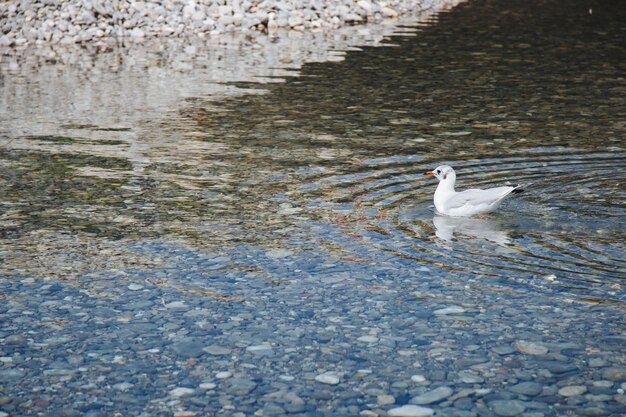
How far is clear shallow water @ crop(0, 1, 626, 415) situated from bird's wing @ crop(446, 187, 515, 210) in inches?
9.1

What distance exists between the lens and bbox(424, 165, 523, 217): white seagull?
10602 mm

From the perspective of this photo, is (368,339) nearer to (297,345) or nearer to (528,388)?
(297,345)

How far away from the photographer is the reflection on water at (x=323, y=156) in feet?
32.7

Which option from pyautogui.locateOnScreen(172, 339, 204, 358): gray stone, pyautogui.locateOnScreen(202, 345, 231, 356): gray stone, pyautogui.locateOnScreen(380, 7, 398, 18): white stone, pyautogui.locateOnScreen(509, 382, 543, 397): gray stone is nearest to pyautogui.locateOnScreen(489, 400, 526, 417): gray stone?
pyautogui.locateOnScreen(509, 382, 543, 397): gray stone

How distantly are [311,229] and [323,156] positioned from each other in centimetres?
345

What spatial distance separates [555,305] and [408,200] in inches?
139

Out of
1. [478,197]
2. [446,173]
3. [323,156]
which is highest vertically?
[446,173]

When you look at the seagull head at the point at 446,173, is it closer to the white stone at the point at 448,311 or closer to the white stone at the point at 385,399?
the white stone at the point at 448,311

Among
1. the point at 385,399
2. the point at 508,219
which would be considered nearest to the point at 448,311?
the point at 385,399

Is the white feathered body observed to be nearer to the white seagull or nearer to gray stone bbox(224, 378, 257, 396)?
the white seagull

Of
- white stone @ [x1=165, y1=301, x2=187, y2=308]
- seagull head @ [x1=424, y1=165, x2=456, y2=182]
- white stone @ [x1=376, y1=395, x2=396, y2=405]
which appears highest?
seagull head @ [x1=424, y1=165, x2=456, y2=182]

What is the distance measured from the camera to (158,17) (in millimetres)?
26984

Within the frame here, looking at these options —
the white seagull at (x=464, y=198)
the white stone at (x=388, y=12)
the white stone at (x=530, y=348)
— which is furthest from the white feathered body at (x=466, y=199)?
the white stone at (x=388, y=12)

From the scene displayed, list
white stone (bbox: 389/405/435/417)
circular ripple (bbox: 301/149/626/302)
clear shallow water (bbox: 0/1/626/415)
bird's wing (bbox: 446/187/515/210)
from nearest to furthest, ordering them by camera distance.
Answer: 1. white stone (bbox: 389/405/435/417)
2. clear shallow water (bbox: 0/1/626/415)
3. circular ripple (bbox: 301/149/626/302)
4. bird's wing (bbox: 446/187/515/210)
